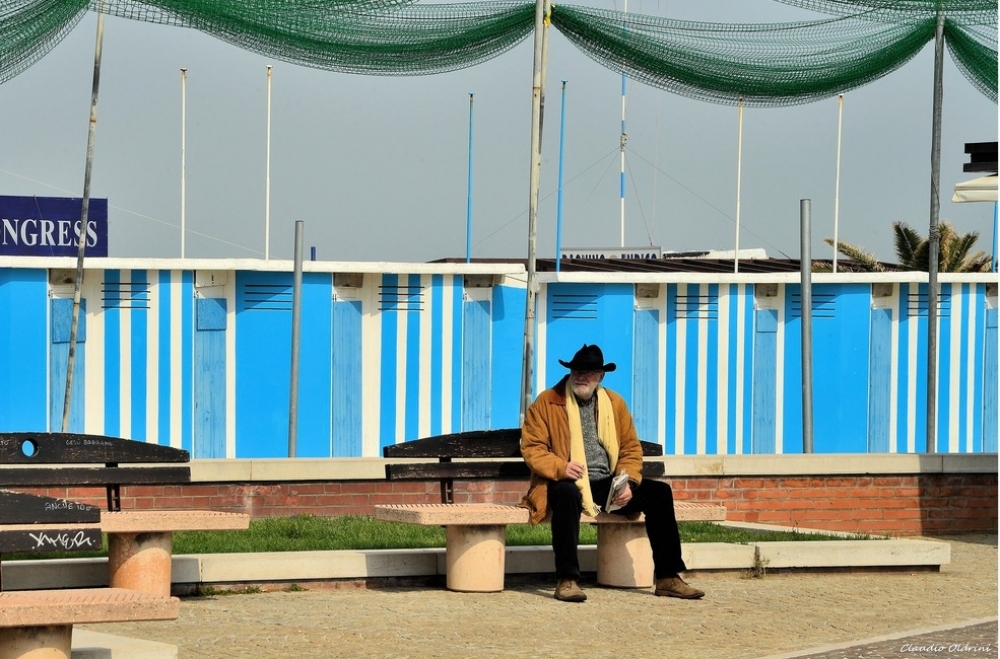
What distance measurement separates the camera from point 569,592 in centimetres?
825

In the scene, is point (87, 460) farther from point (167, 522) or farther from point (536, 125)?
point (536, 125)

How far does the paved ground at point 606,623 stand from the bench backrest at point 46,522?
848mm

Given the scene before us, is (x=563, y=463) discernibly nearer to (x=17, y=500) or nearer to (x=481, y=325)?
(x=17, y=500)

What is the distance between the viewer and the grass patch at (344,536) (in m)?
9.23

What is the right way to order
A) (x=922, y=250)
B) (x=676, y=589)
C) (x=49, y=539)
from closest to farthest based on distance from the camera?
(x=49, y=539)
(x=676, y=589)
(x=922, y=250)

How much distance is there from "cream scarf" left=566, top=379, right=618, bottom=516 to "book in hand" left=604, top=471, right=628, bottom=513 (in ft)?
0.32

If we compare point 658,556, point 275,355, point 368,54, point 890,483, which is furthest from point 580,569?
point 275,355

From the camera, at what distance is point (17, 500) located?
621 centimetres

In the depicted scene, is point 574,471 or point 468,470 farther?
point 468,470

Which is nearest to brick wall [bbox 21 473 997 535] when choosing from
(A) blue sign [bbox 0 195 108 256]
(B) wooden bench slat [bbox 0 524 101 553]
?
(B) wooden bench slat [bbox 0 524 101 553]

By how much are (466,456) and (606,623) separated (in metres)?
1.95

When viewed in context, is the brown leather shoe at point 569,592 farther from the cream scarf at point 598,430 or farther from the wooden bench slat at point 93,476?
the wooden bench slat at point 93,476

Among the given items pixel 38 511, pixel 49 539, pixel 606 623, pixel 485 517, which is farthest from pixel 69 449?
pixel 606 623

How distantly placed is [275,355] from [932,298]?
6.22 metres
